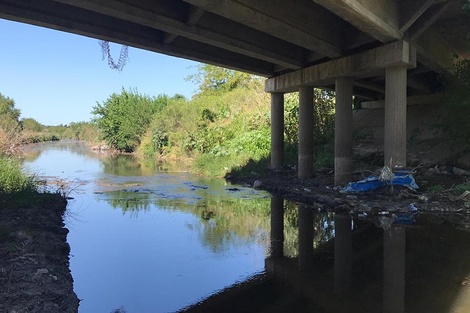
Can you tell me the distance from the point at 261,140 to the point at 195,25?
38.5ft

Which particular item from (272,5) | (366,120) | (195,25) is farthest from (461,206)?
(366,120)

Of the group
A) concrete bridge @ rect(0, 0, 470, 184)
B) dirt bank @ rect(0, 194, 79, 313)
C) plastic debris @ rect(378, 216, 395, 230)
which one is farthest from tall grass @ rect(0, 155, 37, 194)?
plastic debris @ rect(378, 216, 395, 230)

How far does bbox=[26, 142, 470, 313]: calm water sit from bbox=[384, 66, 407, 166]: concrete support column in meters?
2.91

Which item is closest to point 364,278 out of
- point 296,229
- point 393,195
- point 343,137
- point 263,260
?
point 263,260

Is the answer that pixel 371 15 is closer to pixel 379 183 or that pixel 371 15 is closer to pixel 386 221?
pixel 379 183

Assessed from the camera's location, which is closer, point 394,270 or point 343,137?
point 394,270

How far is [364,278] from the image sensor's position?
546 cm

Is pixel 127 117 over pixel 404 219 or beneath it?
over

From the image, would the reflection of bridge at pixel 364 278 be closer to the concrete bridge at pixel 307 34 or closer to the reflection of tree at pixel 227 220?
the reflection of tree at pixel 227 220

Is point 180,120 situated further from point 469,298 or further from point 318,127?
point 469,298

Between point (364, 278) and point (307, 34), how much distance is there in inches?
306

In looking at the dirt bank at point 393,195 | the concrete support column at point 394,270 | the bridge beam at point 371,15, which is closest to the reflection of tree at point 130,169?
the dirt bank at point 393,195

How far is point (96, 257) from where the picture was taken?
21.6 feet

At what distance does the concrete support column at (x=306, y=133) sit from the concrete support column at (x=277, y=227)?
3307 mm
